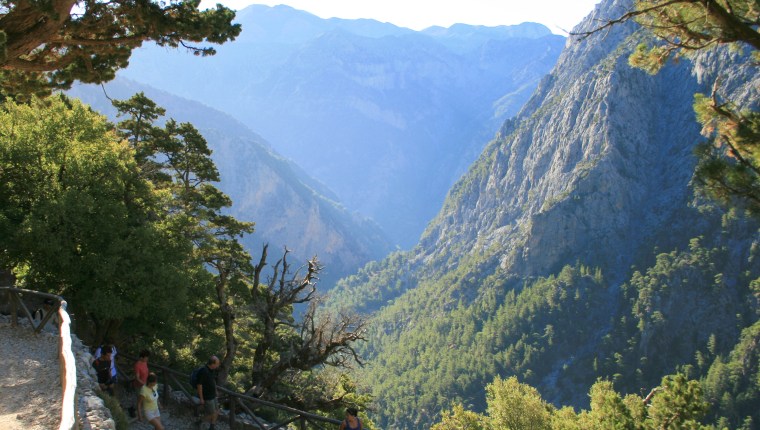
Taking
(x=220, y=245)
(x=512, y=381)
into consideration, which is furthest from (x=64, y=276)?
(x=512, y=381)

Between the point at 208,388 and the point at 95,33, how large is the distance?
31.3ft

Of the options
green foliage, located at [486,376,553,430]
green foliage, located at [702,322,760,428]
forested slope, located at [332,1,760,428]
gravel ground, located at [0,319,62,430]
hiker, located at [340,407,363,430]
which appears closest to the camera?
gravel ground, located at [0,319,62,430]

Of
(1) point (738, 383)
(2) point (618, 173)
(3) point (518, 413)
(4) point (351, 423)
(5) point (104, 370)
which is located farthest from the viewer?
(2) point (618, 173)

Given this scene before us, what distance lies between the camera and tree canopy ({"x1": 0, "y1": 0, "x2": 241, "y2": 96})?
462 inches

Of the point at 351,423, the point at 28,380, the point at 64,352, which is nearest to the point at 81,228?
the point at 28,380

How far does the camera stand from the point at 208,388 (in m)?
12.8

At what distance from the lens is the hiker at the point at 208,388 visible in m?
12.6

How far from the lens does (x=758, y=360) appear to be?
10862cm

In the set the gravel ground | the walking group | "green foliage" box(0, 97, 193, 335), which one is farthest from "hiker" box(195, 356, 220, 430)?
"green foliage" box(0, 97, 193, 335)

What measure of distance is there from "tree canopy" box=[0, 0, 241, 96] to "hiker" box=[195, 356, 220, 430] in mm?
8112

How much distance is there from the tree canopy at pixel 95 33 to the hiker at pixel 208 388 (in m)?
8.11

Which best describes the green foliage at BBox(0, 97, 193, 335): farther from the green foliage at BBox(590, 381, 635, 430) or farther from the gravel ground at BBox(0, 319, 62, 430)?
the green foliage at BBox(590, 381, 635, 430)

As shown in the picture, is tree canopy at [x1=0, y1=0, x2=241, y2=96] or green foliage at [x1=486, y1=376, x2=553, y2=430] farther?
green foliage at [x1=486, y1=376, x2=553, y2=430]

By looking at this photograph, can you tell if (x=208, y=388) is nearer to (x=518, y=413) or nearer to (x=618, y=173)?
(x=518, y=413)
